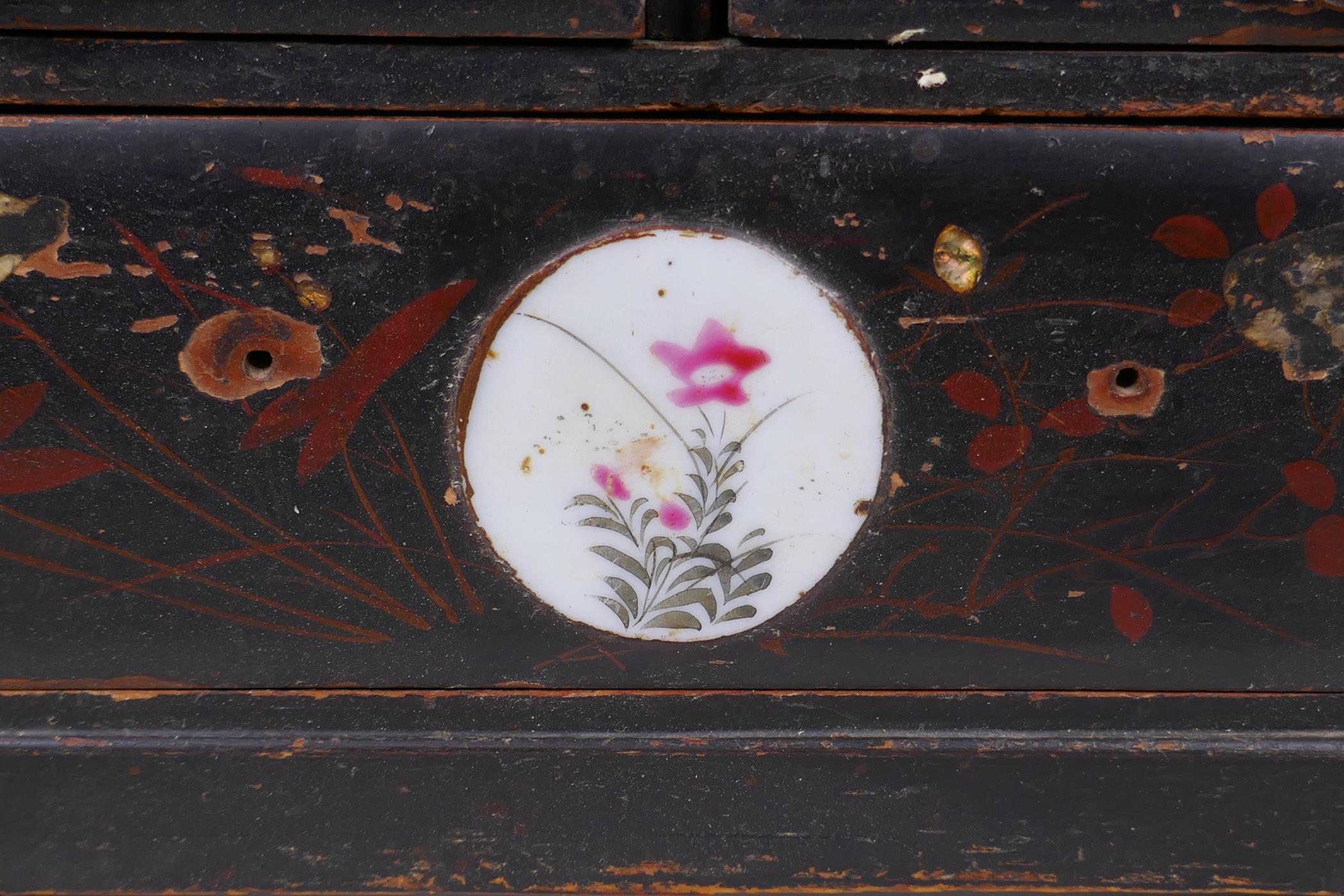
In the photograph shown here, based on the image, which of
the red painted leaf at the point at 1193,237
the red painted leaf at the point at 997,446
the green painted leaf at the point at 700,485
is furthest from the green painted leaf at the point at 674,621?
the red painted leaf at the point at 1193,237

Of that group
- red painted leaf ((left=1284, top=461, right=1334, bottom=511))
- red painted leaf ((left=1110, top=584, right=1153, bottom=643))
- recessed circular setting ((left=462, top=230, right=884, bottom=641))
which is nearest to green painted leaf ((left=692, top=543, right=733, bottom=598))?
recessed circular setting ((left=462, top=230, right=884, bottom=641))

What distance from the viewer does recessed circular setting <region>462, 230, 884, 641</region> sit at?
64 centimetres

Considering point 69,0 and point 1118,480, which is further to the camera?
point 1118,480

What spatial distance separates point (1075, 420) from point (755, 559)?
0.96 ft

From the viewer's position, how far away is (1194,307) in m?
0.65

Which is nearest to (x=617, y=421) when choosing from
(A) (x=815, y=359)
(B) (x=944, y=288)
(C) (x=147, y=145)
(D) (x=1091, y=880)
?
(A) (x=815, y=359)

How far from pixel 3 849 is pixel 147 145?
654 mm

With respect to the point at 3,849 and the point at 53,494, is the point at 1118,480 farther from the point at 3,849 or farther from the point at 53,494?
the point at 3,849

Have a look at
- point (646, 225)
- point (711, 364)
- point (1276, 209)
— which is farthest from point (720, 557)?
point (1276, 209)

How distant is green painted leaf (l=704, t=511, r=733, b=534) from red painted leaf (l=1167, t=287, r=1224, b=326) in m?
0.39

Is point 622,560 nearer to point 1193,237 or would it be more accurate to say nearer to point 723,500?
point 723,500

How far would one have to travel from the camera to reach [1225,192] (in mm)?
624

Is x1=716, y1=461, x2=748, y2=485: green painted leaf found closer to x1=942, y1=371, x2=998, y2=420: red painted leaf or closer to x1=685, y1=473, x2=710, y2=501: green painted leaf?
x1=685, y1=473, x2=710, y2=501: green painted leaf

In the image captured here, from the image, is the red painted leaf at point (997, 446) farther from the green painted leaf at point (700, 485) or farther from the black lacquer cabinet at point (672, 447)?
the green painted leaf at point (700, 485)
